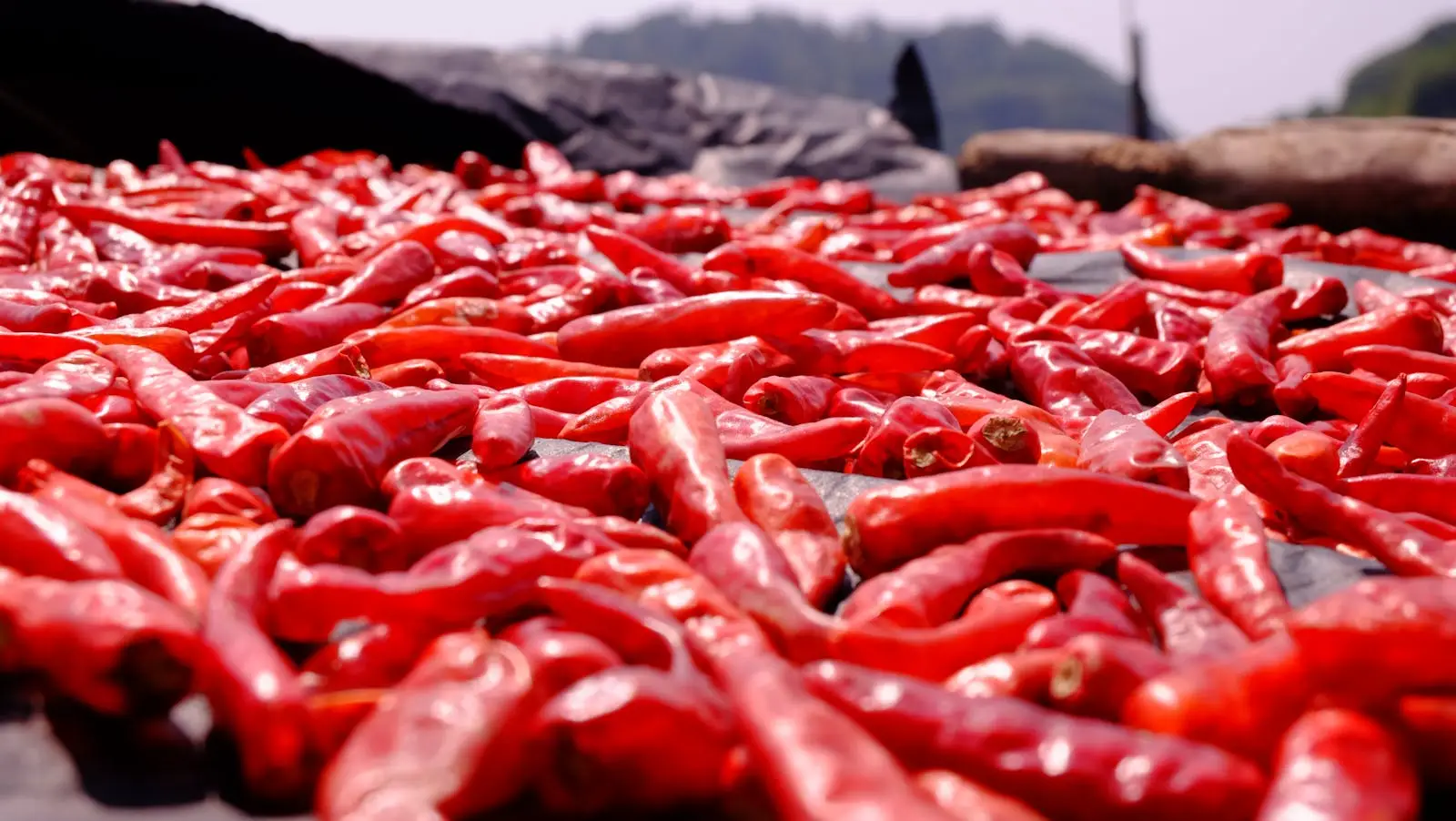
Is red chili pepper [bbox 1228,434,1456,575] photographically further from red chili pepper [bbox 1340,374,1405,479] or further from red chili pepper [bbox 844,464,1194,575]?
red chili pepper [bbox 1340,374,1405,479]

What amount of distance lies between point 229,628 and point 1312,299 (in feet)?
12.0

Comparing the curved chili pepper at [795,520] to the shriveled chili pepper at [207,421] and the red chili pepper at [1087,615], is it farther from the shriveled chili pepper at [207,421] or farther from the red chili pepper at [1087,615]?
the shriveled chili pepper at [207,421]

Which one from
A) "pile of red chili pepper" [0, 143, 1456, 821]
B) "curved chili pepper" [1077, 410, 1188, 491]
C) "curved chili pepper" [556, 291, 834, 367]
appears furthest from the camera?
"curved chili pepper" [556, 291, 834, 367]

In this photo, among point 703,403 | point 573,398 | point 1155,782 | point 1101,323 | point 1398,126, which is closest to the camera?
point 1155,782

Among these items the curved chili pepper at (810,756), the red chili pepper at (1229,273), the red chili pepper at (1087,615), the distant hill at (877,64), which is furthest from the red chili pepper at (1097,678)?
the distant hill at (877,64)

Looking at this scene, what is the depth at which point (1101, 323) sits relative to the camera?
3.65 m

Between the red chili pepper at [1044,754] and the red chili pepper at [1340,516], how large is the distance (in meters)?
0.80

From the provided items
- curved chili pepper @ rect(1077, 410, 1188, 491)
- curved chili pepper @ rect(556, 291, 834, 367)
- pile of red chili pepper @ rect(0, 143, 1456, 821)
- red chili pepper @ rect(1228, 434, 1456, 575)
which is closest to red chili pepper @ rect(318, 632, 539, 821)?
pile of red chili pepper @ rect(0, 143, 1456, 821)

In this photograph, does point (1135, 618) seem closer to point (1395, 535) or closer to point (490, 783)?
point (1395, 535)

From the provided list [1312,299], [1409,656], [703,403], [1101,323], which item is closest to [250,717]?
[703,403]

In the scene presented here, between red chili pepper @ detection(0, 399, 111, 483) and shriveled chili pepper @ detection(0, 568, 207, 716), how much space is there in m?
0.62

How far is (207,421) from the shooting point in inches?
85.4

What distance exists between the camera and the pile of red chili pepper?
1.29m

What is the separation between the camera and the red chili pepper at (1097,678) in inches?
56.1
